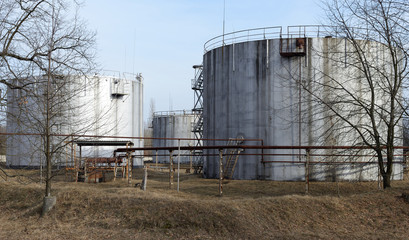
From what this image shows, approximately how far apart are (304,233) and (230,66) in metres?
16.3

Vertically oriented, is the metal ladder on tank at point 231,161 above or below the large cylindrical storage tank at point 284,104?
below

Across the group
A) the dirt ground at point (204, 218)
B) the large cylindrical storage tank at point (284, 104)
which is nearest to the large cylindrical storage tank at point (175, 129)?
the large cylindrical storage tank at point (284, 104)

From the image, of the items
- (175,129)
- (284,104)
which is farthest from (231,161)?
(175,129)

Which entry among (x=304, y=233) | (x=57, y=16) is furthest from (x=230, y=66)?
(x=304, y=233)

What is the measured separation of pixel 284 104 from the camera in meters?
24.2

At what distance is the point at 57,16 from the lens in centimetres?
1459

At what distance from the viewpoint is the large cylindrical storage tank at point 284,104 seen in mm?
23578

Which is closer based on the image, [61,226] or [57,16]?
[61,226]

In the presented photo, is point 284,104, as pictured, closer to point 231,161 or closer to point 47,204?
point 231,161

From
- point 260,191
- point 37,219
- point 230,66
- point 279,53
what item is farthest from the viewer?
point 230,66

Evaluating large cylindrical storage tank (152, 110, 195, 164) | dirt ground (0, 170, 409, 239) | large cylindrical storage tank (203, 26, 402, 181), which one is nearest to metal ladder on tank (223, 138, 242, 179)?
large cylindrical storage tank (203, 26, 402, 181)

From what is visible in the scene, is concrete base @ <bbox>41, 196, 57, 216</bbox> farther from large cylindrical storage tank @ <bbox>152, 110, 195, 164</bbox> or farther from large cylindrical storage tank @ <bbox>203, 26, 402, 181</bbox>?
large cylindrical storage tank @ <bbox>152, 110, 195, 164</bbox>

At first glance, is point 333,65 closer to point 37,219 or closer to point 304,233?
point 304,233

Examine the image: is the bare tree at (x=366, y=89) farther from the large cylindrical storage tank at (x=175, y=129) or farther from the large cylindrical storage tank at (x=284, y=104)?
the large cylindrical storage tank at (x=175, y=129)
